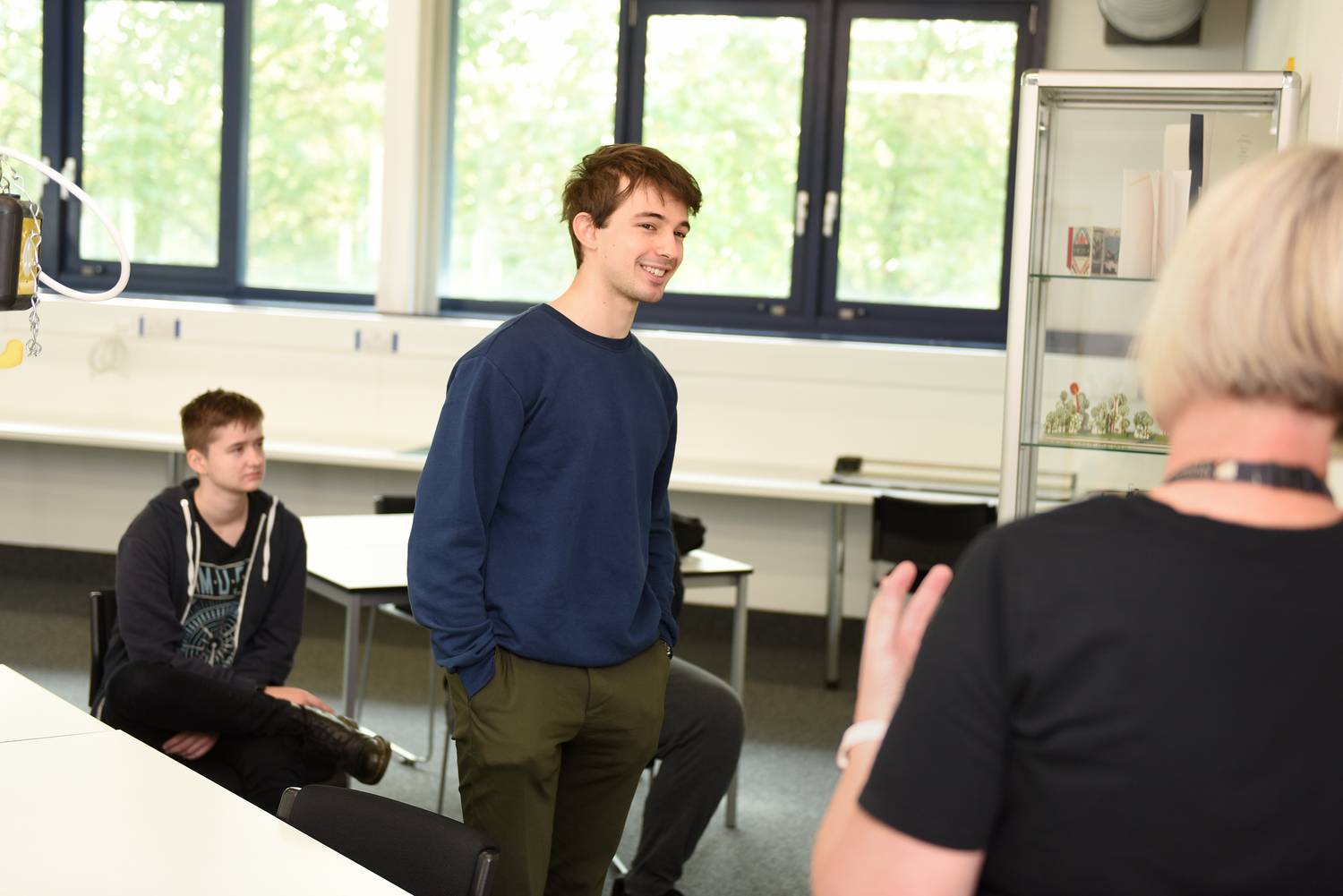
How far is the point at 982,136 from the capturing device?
5.99 m

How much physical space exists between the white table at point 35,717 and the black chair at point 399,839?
1.53 feet

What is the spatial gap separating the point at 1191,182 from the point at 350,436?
3957 mm

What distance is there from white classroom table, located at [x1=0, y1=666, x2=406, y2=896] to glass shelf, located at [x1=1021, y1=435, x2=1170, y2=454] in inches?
85.1

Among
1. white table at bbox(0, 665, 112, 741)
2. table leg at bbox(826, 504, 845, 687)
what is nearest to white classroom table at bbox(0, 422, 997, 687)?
table leg at bbox(826, 504, 845, 687)

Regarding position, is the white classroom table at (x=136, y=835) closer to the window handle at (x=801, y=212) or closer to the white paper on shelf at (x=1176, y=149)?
the white paper on shelf at (x=1176, y=149)

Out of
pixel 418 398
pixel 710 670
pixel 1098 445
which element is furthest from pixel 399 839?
pixel 418 398

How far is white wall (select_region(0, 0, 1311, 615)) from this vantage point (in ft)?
18.6

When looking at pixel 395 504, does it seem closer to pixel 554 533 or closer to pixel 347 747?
pixel 347 747

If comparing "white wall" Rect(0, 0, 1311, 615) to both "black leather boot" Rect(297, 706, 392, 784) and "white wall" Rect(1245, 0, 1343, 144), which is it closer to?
"white wall" Rect(1245, 0, 1343, 144)

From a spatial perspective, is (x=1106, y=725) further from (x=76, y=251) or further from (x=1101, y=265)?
(x=76, y=251)

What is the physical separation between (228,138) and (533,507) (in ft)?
16.8

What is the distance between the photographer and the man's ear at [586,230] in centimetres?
222

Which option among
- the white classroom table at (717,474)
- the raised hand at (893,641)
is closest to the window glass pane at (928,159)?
the white classroom table at (717,474)

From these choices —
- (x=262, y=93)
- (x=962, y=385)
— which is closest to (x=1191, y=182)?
(x=962, y=385)
